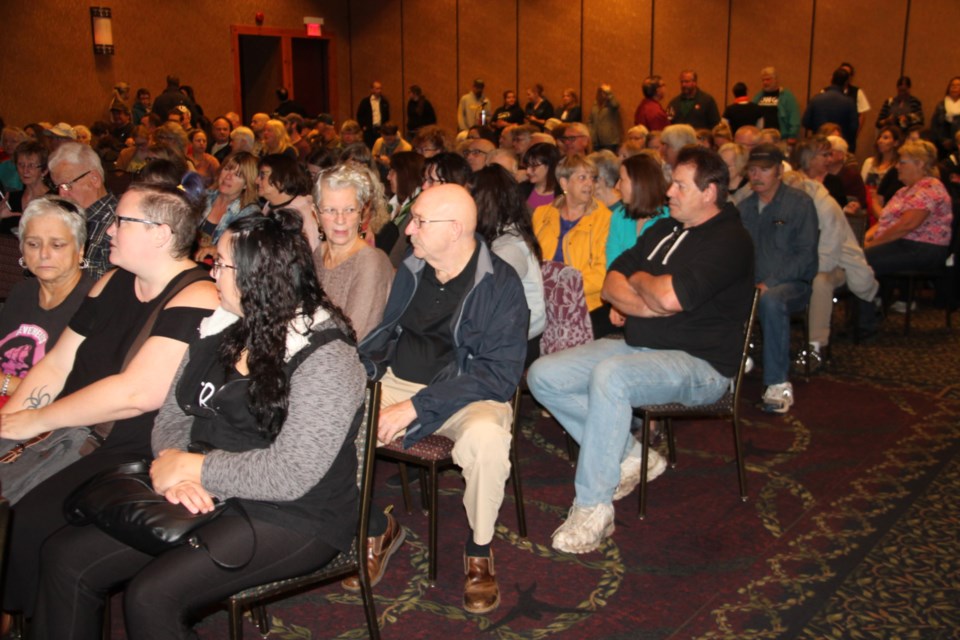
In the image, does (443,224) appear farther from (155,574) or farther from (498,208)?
(155,574)

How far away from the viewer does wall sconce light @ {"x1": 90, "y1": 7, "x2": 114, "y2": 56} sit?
14430 millimetres

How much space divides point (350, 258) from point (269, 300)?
1.43m

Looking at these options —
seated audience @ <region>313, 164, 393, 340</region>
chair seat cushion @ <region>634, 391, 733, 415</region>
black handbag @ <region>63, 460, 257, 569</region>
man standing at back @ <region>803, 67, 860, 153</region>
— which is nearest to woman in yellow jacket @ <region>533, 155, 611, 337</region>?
chair seat cushion @ <region>634, 391, 733, 415</region>

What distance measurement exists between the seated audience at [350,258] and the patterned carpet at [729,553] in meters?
0.85

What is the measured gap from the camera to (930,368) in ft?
17.8

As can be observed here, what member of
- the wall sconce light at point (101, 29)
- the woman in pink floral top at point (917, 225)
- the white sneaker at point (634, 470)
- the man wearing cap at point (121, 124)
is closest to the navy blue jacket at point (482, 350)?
the white sneaker at point (634, 470)

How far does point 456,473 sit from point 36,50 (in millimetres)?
13097

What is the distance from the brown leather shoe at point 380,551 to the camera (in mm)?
2998

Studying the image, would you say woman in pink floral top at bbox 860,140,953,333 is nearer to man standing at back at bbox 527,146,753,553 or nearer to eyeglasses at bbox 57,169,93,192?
man standing at back at bbox 527,146,753,553

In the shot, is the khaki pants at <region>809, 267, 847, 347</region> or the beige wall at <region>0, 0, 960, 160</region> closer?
the khaki pants at <region>809, 267, 847, 347</region>

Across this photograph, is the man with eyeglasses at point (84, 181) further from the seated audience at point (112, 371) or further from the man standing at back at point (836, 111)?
the man standing at back at point (836, 111)

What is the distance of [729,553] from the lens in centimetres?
321

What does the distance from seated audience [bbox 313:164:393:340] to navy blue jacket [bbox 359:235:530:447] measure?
1.77ft

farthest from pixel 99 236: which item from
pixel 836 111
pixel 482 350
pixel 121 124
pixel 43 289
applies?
pixel 121 124
